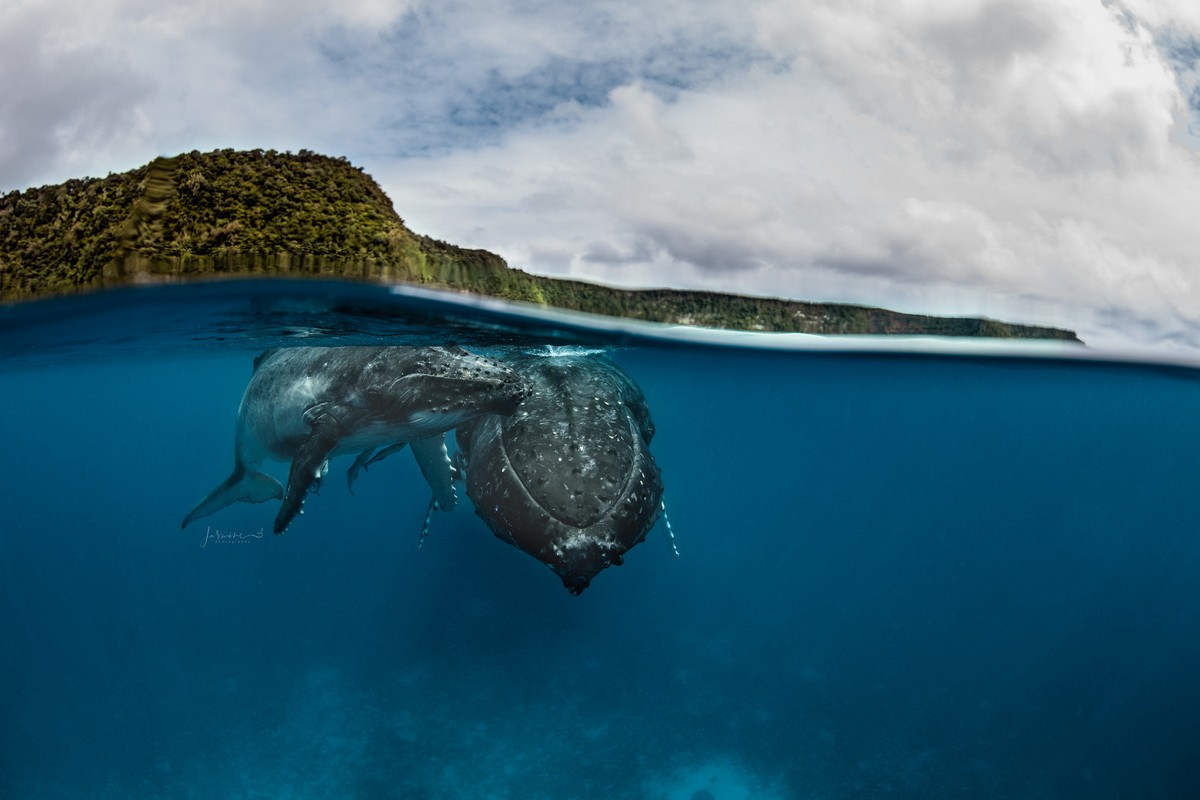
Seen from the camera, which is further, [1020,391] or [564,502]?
[1020,391]

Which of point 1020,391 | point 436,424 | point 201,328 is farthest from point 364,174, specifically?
point 1020,391

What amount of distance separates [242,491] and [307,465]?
4.34 meters

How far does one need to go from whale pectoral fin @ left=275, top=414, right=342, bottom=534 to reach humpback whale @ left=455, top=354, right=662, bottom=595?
1.43m

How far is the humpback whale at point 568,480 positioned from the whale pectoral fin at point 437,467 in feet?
5.37

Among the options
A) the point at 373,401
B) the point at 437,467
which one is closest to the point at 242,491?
the point at 437,467

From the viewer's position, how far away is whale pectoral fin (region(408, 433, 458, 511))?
878cm

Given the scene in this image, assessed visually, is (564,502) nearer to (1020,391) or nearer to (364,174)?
(364,174)

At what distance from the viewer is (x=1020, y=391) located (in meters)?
17.8

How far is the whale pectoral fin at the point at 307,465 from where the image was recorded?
7383 mm

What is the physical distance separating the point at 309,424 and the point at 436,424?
4.75ft

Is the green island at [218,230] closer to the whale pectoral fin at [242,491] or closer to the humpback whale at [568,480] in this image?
the humpback whale at [568,480]

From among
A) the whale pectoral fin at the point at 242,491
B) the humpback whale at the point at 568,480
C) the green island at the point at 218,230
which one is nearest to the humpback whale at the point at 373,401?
the humpback whale at the point at 568,480

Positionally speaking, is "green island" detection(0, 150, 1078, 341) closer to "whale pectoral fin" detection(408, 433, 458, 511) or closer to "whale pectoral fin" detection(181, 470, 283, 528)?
"whale pectoral fin" detection(408, 433, 458, 511)

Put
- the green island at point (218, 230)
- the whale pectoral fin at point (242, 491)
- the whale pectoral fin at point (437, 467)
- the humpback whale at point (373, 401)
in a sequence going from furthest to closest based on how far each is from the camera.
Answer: the whale pectoral fin at point (242, 491) → the whale pectoral fin at point (437, 467) → the humpback whale at point (373, 401) → the green island at point (218, 230)
